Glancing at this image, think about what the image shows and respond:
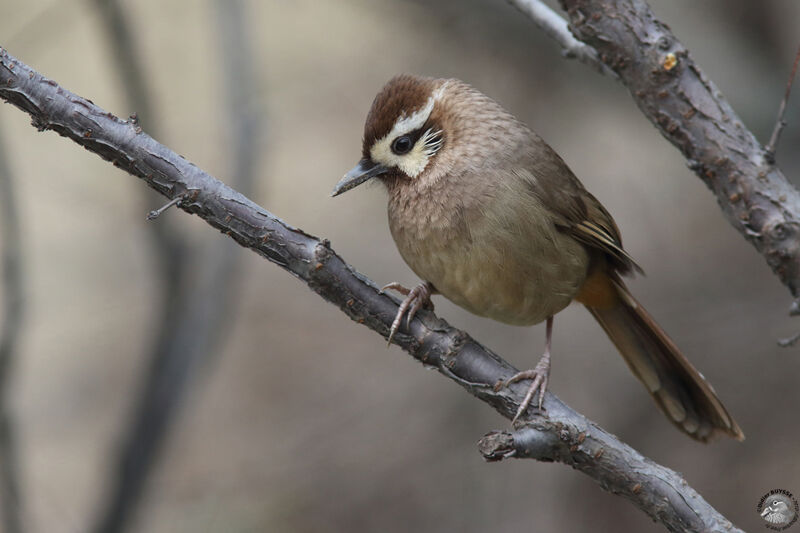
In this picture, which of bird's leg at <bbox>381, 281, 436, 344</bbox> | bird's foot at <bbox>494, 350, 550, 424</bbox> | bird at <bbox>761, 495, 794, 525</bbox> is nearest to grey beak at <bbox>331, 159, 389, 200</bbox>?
bird's leg at <bbox>381, 281, 436, 344</bbox>

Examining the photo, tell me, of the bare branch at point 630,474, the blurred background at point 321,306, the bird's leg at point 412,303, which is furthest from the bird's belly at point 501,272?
the blurred background at point 321,306

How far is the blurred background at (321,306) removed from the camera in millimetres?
5676

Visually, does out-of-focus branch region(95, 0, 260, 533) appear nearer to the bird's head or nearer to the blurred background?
the blurred background

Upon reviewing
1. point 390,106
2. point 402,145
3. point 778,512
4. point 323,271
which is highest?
point 390,106

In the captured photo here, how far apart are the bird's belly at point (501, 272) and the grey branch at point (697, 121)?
2.39 ft

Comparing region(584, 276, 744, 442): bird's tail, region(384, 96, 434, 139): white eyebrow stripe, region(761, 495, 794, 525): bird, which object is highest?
region(384, 96, 434, 139): white eyebrow stripe

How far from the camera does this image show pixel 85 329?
27.9 ft

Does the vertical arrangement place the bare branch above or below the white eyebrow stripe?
below

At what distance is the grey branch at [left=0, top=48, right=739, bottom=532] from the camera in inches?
111

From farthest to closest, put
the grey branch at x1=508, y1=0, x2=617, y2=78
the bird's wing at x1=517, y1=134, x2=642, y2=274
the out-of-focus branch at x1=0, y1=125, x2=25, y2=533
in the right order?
1. the out-of-focus branch at x1=0, y1=125, x2=25, y2=533
2. the grey branch at x1=508, y1=0, x2=617, y2=78
3. the bird's wing at x1=517, y1=134, x2=642, y2=274

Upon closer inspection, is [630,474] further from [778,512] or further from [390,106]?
[390,106]

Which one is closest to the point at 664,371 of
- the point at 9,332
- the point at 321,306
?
the point at 9,332

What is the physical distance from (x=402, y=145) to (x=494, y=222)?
0.63 meters

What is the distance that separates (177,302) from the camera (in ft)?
17.1
